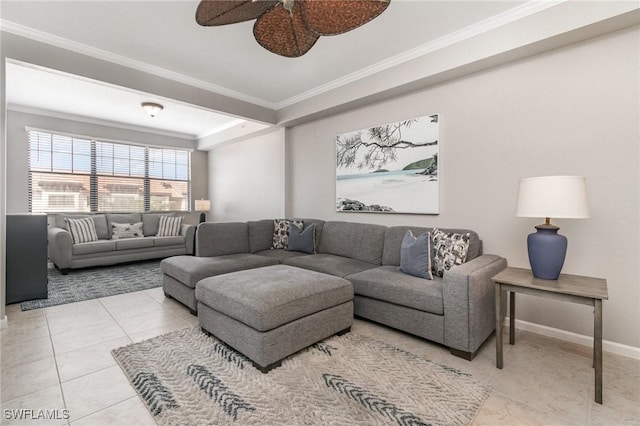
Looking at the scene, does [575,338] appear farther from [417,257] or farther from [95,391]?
[95,391]

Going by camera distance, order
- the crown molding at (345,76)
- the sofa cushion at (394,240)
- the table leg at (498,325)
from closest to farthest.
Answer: the table leg at (498,325), the crown molding at (345,76), the sofa cushion at (394,240)

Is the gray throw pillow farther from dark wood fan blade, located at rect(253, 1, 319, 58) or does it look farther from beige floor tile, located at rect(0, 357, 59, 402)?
beige floor tile, located at rect(0, 357, 59, 402)

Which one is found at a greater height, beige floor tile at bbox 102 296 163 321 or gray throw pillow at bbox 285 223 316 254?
gray throw pillow at bbox 285 223 316 254

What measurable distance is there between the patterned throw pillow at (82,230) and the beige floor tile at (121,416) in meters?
4.26

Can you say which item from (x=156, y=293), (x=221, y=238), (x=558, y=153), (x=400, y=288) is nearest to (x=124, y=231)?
(x=156, y=293)

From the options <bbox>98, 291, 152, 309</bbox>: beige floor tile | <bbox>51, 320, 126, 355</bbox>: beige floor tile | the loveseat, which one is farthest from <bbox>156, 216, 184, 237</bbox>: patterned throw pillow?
<bbox>51, 320, 126, 355</bbox>: beige floor tile

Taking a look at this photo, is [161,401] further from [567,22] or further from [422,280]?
[567,22]

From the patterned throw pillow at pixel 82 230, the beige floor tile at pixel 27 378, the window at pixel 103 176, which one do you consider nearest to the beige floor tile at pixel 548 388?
the beige floor tile at pixel 27 378

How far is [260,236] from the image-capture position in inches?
162

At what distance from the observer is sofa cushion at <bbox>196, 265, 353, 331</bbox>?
194 cm

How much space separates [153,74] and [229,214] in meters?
3.49

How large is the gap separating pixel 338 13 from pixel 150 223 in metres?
5.62

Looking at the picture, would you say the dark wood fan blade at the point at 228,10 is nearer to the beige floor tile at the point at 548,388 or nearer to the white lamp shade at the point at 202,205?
the beige floor tile at the point at 548,388

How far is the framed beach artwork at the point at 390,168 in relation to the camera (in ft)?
10.3
